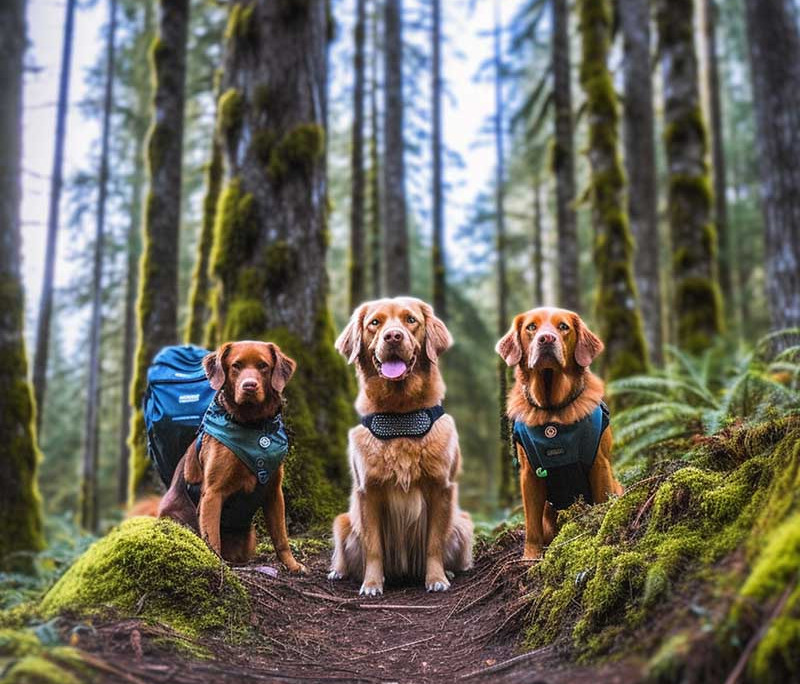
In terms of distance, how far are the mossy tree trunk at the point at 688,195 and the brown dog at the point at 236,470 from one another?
8810 mm

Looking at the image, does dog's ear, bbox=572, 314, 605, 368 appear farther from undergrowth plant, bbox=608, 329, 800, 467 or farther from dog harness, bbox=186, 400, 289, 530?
dog harness, bbox=186, 400, 289, 530

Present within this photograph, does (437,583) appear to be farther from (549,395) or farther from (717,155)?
(717,155)

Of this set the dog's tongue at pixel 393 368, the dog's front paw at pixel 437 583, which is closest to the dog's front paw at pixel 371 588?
the dog's front paw at pixel 437 583

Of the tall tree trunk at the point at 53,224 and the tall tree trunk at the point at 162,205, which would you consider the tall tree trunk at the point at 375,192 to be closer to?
the tall tree trunk at the point at 53,224

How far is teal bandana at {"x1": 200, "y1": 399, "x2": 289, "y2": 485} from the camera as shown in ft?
17.1

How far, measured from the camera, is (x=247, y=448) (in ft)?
17.1

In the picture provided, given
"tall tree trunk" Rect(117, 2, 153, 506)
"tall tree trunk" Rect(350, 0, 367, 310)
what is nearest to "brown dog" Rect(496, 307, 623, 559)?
"tall tree trunk" Rect(350, 0, 367, 310)

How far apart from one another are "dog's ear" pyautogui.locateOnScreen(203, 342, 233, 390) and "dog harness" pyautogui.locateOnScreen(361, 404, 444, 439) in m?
1.21

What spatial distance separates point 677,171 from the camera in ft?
40.1

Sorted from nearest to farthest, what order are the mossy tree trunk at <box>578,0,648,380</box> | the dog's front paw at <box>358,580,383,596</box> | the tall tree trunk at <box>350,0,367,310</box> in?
the dog's front paw at <box>358,580,383,596</box>, the mossy tree trunk at <box>578,0,648,380</box>, the tall tree trunk at <box>350,0,367,310</box>

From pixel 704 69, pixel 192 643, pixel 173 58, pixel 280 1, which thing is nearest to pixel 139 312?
pixel 173 58

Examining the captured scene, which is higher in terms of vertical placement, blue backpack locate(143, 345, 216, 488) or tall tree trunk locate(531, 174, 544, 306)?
tall tree trunk locate(531, 174, 544, 306)

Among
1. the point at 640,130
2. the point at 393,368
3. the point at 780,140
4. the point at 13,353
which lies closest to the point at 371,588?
the point at 393,368

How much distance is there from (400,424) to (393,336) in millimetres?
726
